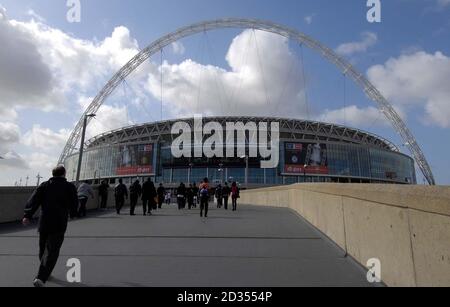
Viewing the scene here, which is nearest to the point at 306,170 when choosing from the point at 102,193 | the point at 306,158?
the point at 306,158

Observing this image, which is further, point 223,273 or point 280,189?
point 280,189

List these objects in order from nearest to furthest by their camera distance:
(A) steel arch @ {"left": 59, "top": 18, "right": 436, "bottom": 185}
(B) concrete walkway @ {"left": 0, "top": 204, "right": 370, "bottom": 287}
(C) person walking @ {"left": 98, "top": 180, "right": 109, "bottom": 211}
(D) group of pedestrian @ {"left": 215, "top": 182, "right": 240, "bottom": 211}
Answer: (B) concrete walkway @ {"left": 0, "top": 204, "right": 370, "bottom": 287}
(D) group of pedestrian @ {"left": 215, "top": 182, "right": 240, "bottom": 211}
(C) person walking @ {"left": 98, "top": 180, "right": 109, "bottom": 211}
(A) steel arch @ {"left": 59, "top": 18, "right": 436, "bottom": 185}

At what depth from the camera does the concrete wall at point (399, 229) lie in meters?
3.35

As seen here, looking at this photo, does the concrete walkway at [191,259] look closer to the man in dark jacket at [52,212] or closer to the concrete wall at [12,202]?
the man in dark jacket at [52,212]

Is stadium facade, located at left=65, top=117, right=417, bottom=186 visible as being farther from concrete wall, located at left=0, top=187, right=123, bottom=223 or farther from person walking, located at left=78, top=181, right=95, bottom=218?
concrete wall, located at left=0, top=187, right=123, bottom=223

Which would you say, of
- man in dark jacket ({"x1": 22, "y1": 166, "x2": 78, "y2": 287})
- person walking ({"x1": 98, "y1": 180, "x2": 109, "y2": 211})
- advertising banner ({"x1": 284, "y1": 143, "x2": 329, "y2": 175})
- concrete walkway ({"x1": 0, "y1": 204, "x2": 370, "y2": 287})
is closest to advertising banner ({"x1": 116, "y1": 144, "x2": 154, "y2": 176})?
Result: advertising banner ({"x1": 284, "y1": 143, "x2": 329, "y2": 175})

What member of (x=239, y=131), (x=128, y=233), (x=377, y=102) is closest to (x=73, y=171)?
(x=239, y=131)

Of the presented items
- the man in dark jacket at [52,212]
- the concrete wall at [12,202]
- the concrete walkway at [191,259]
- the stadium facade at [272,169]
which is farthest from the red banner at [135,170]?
the man in dark jacket at [52,212]

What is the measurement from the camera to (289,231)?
10641 mm

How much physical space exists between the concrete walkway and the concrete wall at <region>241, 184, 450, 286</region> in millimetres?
468

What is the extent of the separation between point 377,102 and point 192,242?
4130 inches

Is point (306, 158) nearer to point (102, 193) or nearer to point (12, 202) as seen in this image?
point (102, 193)

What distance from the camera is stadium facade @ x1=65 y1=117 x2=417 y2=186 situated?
91.9 metres
